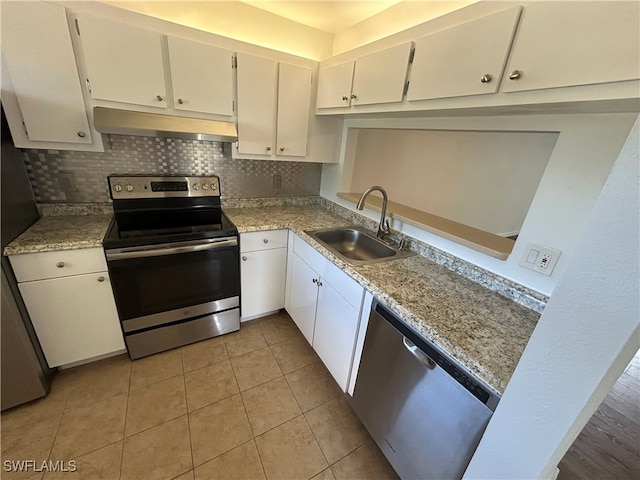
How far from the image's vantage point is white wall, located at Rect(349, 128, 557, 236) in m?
3.22

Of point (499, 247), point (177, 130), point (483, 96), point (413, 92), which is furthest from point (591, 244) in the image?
point (177, 130)

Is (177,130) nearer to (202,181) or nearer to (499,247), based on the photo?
(202,181)

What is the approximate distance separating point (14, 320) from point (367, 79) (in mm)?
2293

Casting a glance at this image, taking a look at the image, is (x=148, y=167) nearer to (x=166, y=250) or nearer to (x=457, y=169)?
(x=166, y=250)

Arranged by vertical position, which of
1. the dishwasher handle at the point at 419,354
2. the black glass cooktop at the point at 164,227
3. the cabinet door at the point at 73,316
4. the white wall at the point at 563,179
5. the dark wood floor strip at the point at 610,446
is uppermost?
the white wall at the point at 563,179

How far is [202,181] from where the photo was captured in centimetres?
200

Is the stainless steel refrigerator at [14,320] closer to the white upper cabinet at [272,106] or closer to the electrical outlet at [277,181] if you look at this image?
the white upper cabinet at [272,106]

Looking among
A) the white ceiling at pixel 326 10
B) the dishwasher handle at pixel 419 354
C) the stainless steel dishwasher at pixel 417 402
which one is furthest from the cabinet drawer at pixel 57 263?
the white ceiling at pixel 326 10

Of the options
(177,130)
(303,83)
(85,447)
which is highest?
(303,83)

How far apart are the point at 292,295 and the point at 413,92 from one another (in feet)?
5.21

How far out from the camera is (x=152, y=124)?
150 cm

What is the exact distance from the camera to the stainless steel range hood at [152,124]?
1.42 m

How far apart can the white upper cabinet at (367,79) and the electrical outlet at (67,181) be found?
179 cm

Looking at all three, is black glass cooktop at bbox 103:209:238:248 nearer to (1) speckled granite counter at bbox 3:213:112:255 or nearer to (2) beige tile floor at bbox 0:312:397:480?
(1) speckled granite counter at bbox 3:213:112:255
